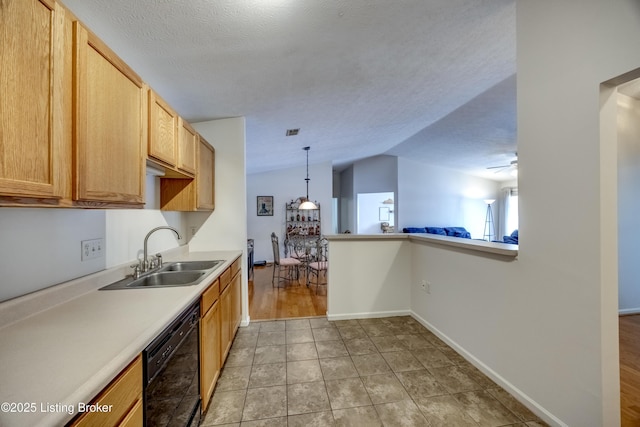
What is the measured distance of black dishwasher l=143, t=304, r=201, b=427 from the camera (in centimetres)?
98

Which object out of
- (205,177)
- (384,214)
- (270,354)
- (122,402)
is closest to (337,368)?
(270,354)

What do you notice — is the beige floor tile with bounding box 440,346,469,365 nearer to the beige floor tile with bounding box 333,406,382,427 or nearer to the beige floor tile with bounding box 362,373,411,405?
the beige floor tile with bounding box 362,373,411,405

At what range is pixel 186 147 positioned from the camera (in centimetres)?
213

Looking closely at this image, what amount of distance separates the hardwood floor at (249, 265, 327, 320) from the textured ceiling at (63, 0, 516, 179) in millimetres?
2407

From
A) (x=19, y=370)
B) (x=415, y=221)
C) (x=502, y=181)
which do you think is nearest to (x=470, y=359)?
(x=19, y=370)

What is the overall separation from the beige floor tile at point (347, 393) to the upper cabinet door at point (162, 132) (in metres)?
1.99

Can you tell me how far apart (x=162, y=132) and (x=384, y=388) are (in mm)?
2384

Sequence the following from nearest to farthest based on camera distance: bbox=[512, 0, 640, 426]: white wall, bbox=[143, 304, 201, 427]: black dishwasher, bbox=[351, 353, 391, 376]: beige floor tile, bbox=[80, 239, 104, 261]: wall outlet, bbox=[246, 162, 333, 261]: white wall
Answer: bbox=[143, 304, 201, 427]: black dishwasher, bbox=[512, 0, 640, 426]: white wall, bbox=[80, 239, 104, 261]: wall outlet, bbox=[351, 353, 391, 376]: beige floor tile, bbox=[246, 162, 333, 261]: white wall

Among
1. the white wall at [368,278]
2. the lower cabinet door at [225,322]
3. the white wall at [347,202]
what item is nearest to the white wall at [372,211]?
the white wall at [347,202]

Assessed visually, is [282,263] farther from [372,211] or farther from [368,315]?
[372,211]

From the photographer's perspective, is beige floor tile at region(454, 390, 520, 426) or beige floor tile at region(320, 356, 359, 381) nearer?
beige floor tile at region(454, 390, 520, 426)

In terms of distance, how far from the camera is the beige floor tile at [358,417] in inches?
61.9

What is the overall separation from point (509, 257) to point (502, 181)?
8.05 metres

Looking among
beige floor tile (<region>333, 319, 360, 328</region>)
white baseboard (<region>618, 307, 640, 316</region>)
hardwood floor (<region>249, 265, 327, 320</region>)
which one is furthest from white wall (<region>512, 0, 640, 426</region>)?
white baseboard (<region>618, 307, 640, 316</region>)
